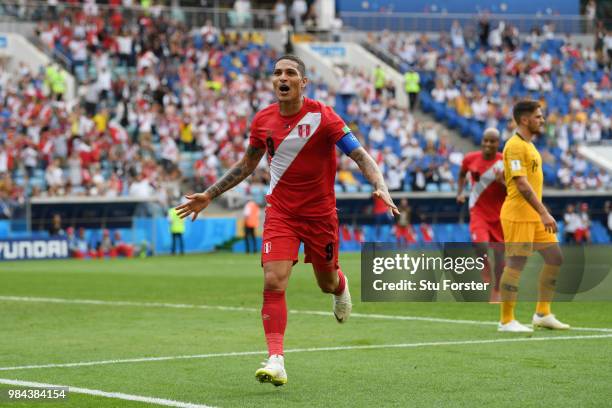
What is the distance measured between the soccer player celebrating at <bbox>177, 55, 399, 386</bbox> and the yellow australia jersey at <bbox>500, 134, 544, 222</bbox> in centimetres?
363

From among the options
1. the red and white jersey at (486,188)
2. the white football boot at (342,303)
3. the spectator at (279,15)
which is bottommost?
the white football boot at (342,303)

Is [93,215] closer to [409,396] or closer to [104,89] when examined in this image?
[104,89]

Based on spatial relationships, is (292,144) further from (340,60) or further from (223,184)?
(340,60)

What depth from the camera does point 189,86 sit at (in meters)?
41.3

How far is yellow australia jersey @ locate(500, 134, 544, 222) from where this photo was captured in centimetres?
1283

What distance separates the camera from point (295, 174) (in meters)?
9.54

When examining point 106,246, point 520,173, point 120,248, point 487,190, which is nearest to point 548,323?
point 520,173

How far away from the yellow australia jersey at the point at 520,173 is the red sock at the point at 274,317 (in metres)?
4.27

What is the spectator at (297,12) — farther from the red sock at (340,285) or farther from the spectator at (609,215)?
the red sock at (340,285)

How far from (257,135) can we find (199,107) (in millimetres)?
31224

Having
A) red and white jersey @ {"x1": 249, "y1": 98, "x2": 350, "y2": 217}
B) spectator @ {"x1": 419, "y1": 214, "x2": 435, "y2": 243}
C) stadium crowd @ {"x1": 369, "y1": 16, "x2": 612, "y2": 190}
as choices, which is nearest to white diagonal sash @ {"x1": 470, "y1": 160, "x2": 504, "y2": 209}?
red and white jersey @ {"x1": 249, "y1": 98, "x2": 350, "y2": 217}

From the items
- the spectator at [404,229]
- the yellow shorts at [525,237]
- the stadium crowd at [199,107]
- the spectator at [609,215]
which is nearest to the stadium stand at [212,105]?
the stadium crowd at [199,107]

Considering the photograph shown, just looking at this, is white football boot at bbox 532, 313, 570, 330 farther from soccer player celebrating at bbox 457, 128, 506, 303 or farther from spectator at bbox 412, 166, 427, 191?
spectator at bbox 412, 166, 427, 191

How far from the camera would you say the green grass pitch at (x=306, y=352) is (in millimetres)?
8586
